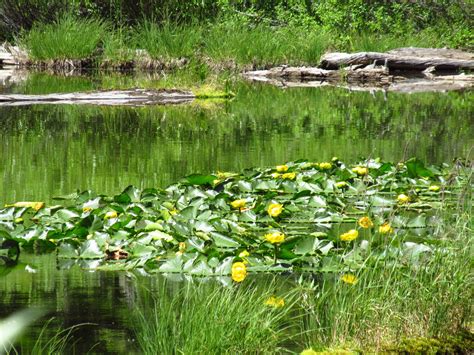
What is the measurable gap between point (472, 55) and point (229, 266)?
25.1 metres

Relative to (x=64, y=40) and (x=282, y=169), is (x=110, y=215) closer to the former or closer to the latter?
(x=282, y=169)

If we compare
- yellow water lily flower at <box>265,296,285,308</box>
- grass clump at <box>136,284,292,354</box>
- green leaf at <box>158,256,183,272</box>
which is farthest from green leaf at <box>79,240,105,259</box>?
grass clump at <box>136,284,292,354</box>

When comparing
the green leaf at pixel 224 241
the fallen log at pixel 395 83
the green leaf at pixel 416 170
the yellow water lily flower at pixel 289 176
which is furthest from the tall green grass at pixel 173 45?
the green leaf at pixel 224 241

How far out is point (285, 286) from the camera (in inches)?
225

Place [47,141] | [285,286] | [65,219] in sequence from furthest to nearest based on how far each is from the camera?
[47,141] < [65,219] < [285,286]

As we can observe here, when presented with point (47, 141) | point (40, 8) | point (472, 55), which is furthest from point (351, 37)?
point (47, 141)

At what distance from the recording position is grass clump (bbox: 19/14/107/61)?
27.4m

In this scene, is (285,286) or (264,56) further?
(264,56)

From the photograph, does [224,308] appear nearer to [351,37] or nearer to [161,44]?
[161,44]

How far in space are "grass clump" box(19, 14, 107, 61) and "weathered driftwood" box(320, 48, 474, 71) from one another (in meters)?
6.21

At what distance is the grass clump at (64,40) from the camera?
2741 centimetres

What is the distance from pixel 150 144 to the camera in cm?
1284

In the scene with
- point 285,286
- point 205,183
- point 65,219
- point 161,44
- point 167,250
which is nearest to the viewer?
point 285,286

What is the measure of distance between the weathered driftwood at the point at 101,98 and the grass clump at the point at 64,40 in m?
8.59
